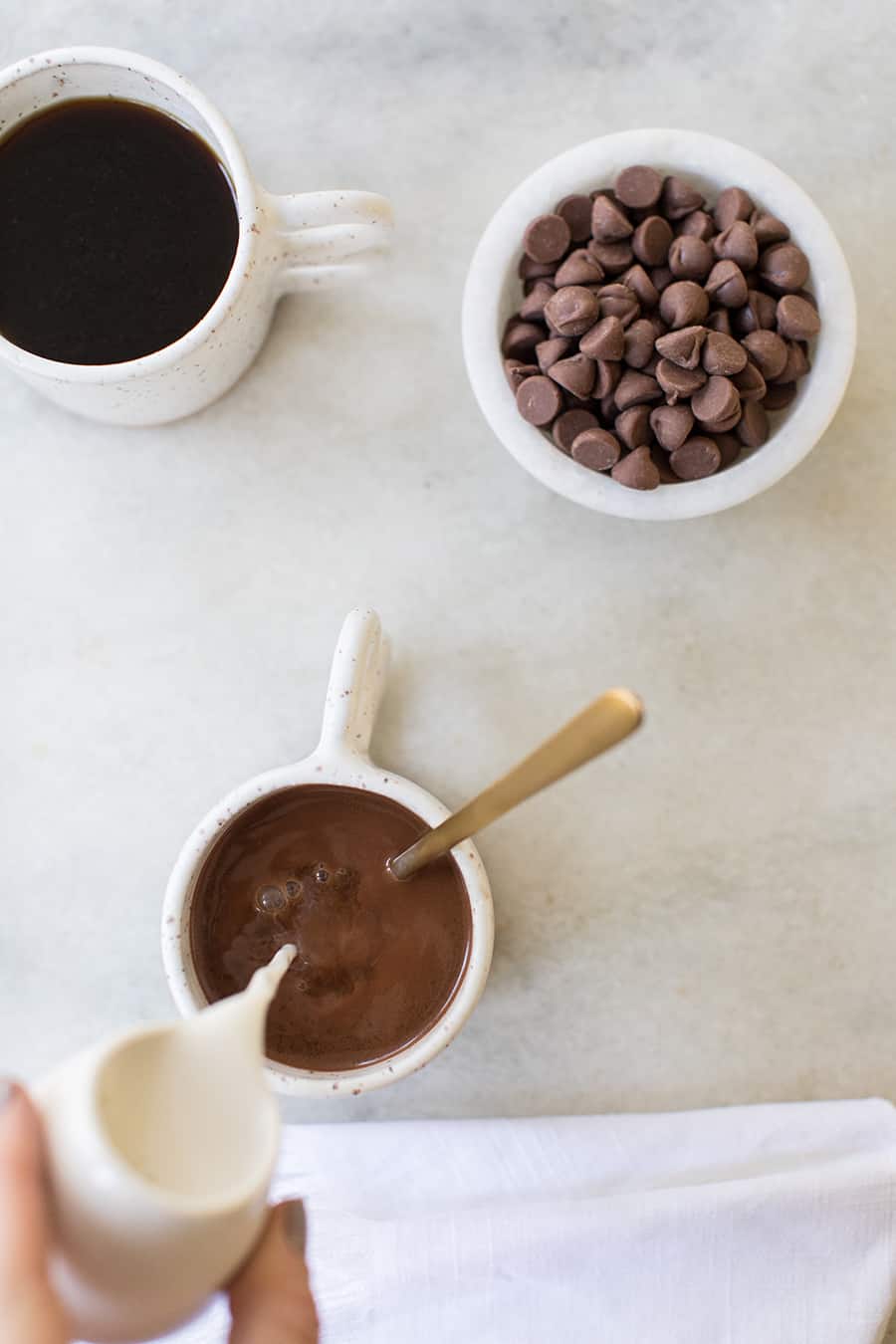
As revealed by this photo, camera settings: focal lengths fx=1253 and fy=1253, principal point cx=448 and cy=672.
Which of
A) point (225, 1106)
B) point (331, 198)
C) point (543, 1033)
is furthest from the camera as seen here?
point (543, 1033)

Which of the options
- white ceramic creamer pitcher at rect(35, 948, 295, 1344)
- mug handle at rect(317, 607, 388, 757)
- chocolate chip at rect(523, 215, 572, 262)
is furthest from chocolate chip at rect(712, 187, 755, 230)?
white ceramic creamer pitcher at rect(35, 948, 295, 1344)

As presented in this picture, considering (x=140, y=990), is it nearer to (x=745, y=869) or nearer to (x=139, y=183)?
(x=745, y=869)

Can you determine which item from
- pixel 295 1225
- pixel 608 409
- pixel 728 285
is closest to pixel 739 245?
pixel 728 285

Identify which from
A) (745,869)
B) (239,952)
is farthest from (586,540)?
(239,952)

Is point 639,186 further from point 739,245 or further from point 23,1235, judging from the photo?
point 23,1235

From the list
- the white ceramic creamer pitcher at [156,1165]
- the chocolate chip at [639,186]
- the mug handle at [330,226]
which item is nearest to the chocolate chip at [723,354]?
the chocolate chip at [639,186]

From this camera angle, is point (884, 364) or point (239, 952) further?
point (884, 364)

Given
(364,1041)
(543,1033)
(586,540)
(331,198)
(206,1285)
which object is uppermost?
(331,198)
